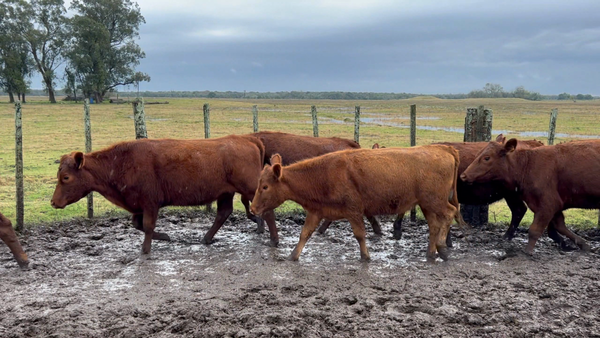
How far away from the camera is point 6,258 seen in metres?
7.20

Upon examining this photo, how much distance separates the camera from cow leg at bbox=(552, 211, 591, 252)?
7562mm

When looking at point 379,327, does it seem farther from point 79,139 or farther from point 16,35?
point 16,35

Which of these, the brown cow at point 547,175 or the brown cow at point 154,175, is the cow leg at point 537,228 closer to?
the brown cow at point 547,175

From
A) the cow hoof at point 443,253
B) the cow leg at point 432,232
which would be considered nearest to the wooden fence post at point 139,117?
the cow leg at point 432,232

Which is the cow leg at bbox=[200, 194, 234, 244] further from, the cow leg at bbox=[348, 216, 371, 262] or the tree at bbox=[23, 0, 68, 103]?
the tree at bbox=[23, 0, 68, 103]

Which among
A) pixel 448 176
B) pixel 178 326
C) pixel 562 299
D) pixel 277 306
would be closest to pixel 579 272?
pixel 562 299

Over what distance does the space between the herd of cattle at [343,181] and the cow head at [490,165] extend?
0.02m

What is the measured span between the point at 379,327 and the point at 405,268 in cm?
209

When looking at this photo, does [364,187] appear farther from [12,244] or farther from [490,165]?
[12,244]

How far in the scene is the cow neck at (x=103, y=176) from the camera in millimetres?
7637

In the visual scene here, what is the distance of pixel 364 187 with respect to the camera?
7062 mm

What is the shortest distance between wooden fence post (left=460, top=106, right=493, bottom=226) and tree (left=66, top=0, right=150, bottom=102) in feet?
181

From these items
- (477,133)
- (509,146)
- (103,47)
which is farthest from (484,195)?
(103,47)

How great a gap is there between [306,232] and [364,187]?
40.7 inches
